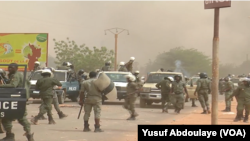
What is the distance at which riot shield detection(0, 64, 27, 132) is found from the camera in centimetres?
955

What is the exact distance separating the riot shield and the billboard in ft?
110

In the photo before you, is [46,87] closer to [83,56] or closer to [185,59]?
[83,56]

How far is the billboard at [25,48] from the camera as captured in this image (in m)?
43.5

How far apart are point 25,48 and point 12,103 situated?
35.2m

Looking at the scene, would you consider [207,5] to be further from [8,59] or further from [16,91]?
[8,59]

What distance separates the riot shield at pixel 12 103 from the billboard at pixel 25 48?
33.5m

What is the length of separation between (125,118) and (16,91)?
26.9ft

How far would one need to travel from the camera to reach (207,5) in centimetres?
899

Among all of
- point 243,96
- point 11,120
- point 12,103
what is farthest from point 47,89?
point 243,96

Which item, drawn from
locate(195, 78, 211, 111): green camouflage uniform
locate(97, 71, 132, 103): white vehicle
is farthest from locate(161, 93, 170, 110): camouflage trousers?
locate(97, 71, 132, 103): white vehicle

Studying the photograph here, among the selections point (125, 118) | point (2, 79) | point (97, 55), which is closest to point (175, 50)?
point (97, 55)

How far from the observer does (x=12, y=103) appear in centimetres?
962
